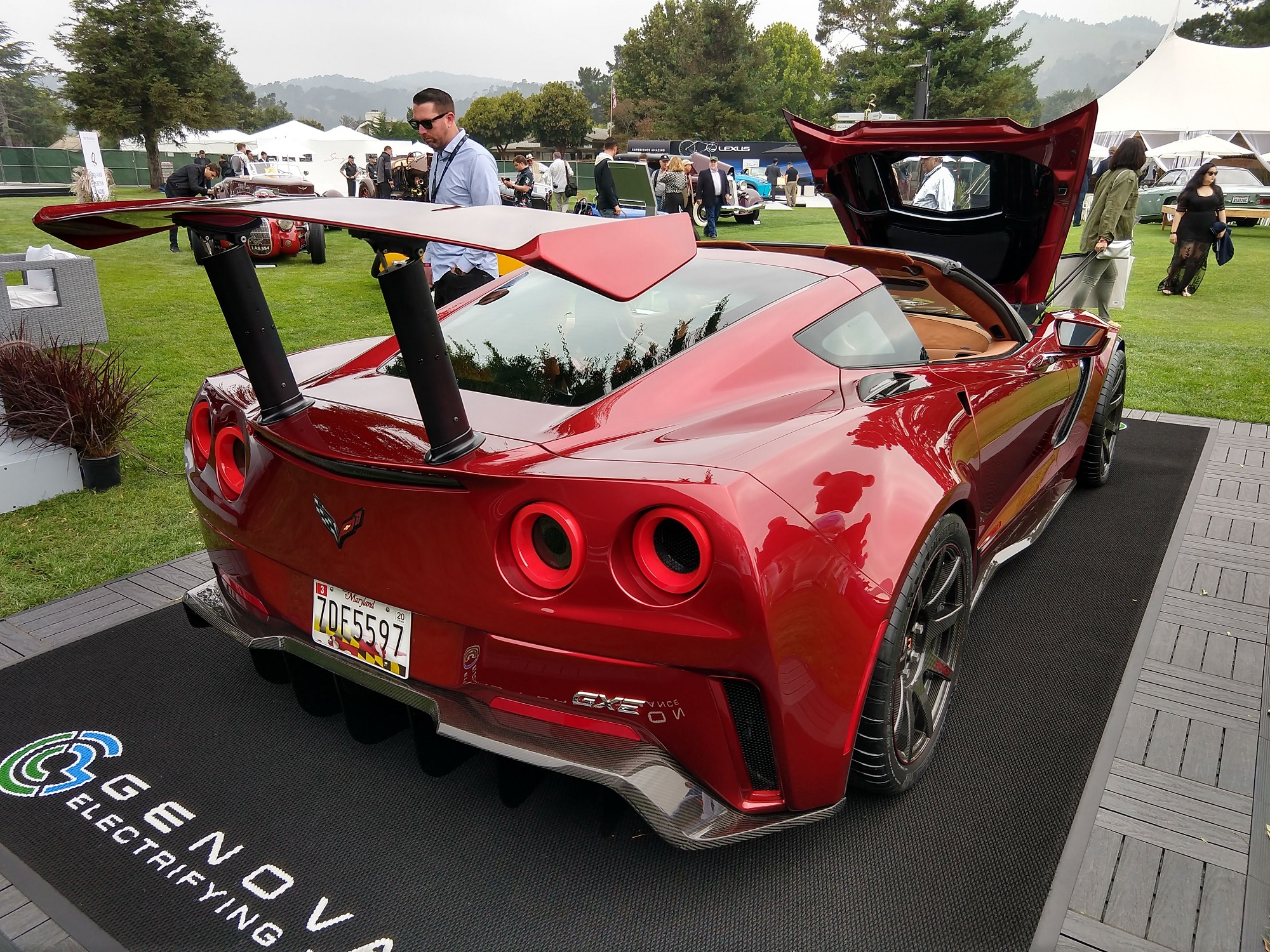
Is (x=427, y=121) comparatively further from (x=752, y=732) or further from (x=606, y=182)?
(x=606, y=182)

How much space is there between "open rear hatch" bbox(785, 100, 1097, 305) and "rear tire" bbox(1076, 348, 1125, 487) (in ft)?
1.75

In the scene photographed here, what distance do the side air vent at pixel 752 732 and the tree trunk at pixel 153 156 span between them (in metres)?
44.5

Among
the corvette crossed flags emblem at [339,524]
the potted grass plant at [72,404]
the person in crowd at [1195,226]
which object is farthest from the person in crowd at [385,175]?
the corvette crossed flags emblem at [339,524]

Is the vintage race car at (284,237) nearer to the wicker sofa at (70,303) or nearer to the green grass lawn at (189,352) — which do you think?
the green grass lawn at (189,352)

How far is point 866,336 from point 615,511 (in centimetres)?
126

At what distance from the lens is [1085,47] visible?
505 centimetres

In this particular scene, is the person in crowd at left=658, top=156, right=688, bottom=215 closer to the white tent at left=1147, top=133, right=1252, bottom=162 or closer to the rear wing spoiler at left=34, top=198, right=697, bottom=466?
the rear wing spoiler at left=34, top=198, right=697, bottom=466

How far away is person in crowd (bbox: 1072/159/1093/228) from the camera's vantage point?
160 inches

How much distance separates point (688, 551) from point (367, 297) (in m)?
9.81

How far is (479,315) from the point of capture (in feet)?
8.96

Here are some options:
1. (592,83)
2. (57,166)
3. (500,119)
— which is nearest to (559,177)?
(57,166)

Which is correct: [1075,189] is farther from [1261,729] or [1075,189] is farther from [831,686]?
[831,686]

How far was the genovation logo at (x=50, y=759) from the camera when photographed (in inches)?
91.8

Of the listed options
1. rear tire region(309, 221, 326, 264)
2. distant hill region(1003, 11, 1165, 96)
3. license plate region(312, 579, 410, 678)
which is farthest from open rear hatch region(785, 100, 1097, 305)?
rear tire region(309, 221, 326, 264)
